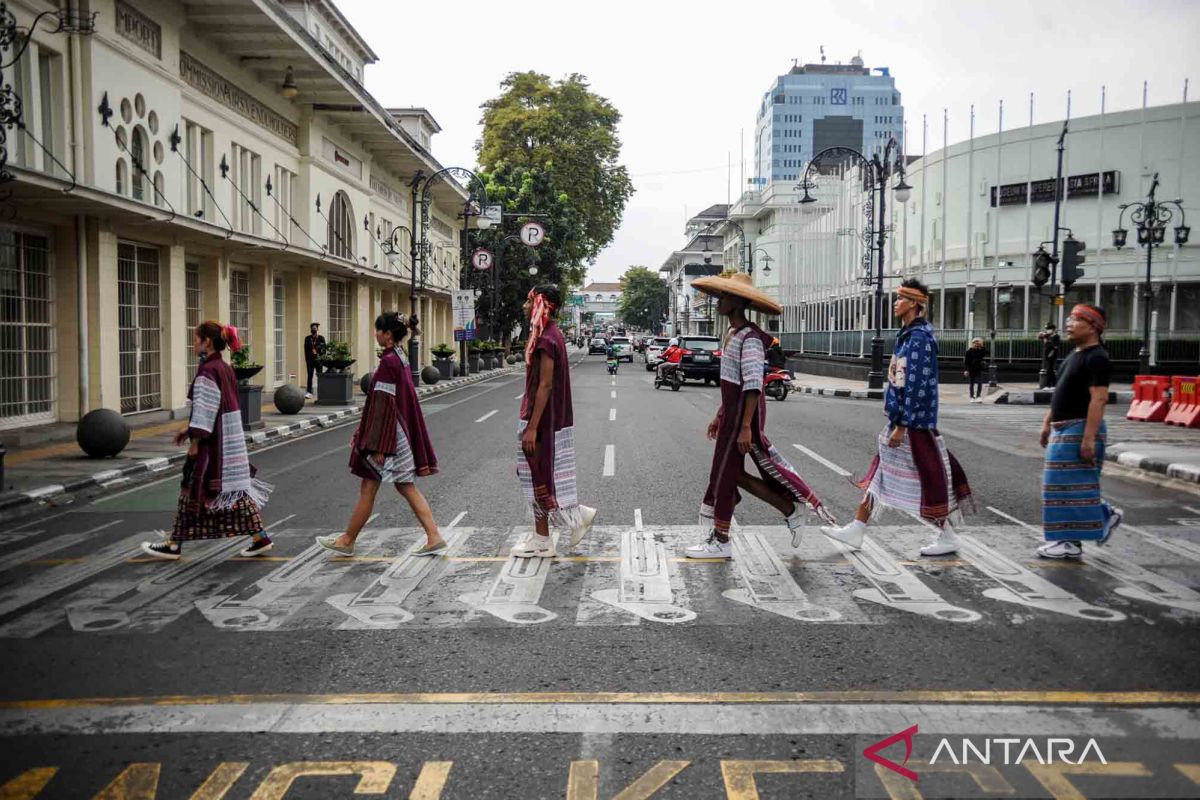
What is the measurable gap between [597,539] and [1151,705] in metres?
4.26

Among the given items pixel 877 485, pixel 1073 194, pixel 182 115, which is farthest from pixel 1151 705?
pixel 1073 194

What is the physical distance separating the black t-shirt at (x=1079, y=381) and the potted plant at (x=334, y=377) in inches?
684

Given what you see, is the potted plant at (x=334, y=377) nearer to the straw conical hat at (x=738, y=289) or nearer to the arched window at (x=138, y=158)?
the arched window at (x=138, y=158)

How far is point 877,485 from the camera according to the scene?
7059 millimetres

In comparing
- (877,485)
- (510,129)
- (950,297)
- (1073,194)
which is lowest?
(877,485)

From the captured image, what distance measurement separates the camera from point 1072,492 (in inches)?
264

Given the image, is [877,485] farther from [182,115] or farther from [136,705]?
[182,115]

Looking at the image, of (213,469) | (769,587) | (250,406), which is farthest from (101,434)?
(769,587)

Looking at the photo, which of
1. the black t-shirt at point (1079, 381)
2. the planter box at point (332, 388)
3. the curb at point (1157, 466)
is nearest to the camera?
the black t-shirt at point (1079, 381)

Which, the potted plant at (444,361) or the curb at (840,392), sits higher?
the potted plant at (444,361)

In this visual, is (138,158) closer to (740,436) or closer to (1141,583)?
(740,436)

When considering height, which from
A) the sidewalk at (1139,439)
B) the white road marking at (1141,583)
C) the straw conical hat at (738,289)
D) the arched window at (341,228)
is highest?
the arched window at (341,228)

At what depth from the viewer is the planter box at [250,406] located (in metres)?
15.6

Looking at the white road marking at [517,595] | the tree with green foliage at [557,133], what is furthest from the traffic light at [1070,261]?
the tree with green foliage at [557,133]
